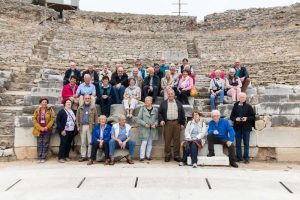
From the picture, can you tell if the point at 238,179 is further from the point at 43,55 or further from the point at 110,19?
the point at 110,19

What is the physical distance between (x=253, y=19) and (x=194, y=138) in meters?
19.0

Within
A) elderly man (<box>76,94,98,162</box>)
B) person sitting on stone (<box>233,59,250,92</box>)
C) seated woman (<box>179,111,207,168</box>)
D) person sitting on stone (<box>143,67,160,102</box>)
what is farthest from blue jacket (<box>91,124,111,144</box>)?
person sitting on stone (<box>233,59,250,92</box>)

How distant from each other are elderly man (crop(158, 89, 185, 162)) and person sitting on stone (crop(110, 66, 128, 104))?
1.25m

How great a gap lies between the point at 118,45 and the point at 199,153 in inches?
515

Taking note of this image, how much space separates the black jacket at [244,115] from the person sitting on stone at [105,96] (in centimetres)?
274

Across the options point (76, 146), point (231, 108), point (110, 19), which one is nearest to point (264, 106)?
point (231, 108)

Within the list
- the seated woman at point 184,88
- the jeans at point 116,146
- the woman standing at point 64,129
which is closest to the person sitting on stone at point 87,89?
the woman standing at point 64,129

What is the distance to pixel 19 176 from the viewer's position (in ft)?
21.1

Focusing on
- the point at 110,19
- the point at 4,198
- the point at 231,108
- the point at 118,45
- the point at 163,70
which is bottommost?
the point at 4,198

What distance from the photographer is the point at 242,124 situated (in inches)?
310

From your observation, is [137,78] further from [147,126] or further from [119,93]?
[147,126]

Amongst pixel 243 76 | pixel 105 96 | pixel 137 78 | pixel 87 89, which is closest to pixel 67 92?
pixel 87 89

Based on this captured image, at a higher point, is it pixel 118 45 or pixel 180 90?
pixel 118 45

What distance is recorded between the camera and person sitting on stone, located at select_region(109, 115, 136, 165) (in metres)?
7.57
